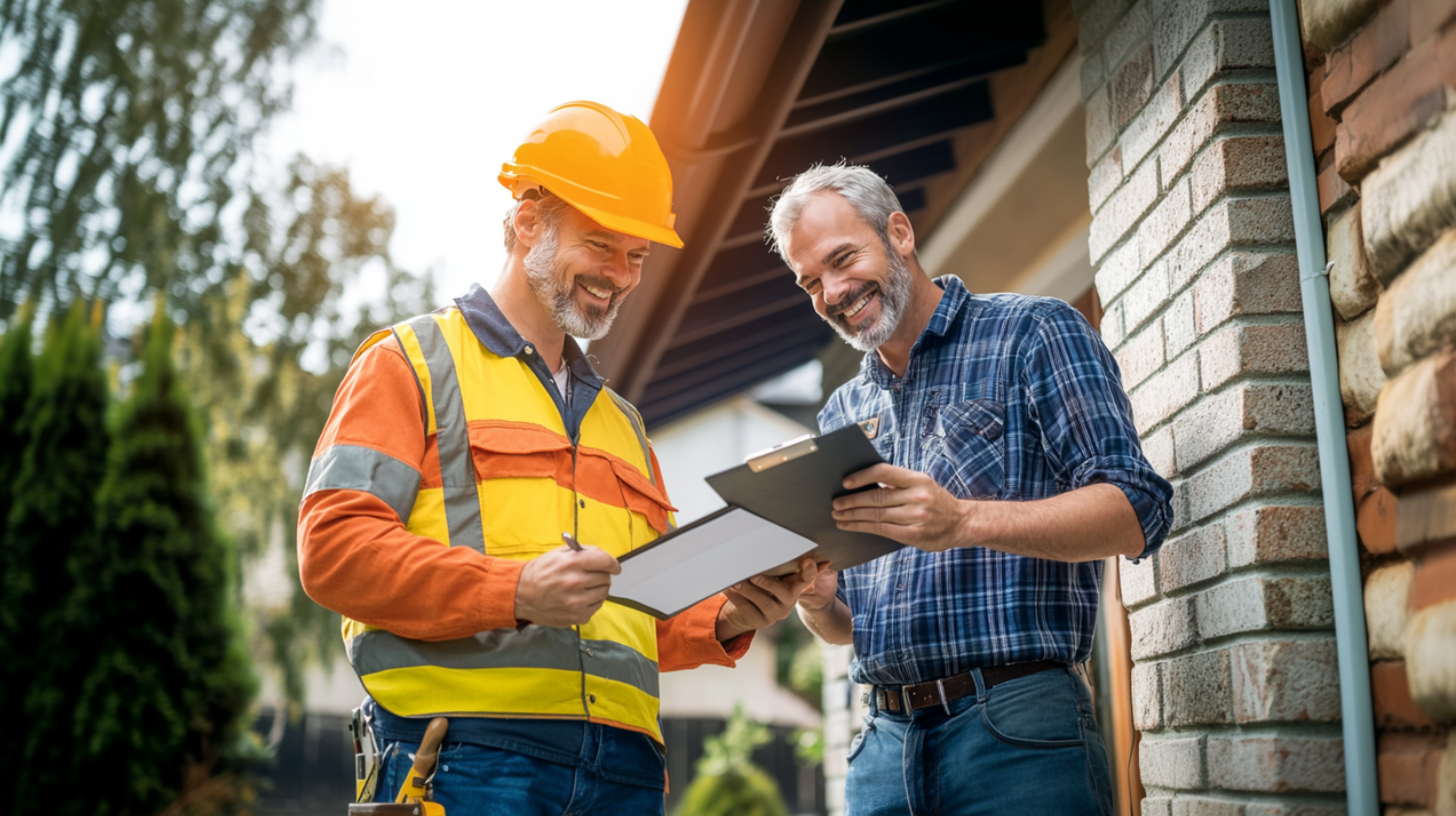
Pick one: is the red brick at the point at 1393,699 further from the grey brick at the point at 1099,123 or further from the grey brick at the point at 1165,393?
→ the grey brick at the point at 1099,123

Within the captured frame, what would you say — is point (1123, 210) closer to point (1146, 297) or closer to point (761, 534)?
point (1146, 297)

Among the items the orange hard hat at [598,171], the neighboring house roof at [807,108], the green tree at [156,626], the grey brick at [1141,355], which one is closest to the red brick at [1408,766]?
the grey brick at [1141,355]

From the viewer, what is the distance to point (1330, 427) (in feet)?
5.32

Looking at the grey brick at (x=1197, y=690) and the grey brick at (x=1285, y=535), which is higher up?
the grey brick at (x=1285, y=535)

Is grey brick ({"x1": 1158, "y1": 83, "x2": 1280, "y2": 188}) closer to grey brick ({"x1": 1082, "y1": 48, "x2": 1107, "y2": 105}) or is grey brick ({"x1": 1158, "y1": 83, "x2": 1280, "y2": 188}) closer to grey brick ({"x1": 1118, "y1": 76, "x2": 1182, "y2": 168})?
grey brick ({"x1": 1118, "y1": 76, "x2": 1182, "y2": 168})

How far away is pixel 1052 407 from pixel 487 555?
1.02 metres

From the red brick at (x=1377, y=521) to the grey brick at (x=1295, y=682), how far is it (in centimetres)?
19

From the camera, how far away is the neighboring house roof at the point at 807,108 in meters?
2.88

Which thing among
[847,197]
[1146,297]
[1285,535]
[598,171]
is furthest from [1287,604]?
[598,171]

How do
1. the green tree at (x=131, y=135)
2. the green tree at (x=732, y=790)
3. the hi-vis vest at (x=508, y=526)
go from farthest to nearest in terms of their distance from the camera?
the green tree at (x=732, y=790) < the green tree at (x=131, y=135) < the hi-vis vest at (x=508, y=526)

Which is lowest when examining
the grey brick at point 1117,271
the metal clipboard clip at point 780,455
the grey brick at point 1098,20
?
the metal clipboard clip at point 780,455

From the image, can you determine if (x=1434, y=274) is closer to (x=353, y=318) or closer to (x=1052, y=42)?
(x=1052, y=42)

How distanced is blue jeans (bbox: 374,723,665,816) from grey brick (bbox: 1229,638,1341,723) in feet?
3.49

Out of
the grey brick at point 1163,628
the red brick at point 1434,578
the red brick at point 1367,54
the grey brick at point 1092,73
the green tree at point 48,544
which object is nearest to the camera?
the red brick at point 1434,578
